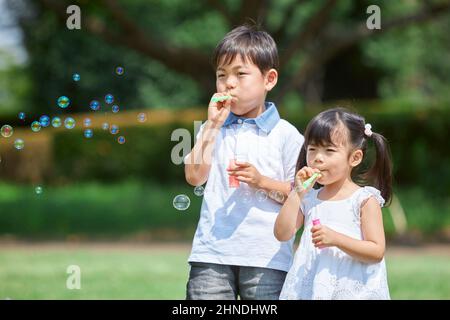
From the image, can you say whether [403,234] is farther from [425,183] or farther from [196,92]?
[196,92]

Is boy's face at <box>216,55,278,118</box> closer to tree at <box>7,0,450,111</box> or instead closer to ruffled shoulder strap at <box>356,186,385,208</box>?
ruffled shoulder strap at <box>356,186,385,208</box>

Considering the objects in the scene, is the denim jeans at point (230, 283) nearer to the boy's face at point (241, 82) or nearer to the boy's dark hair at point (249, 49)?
the boy's face at point (241, 82)

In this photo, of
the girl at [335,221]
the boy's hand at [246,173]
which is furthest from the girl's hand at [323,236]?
the boy's hand at [246,173]

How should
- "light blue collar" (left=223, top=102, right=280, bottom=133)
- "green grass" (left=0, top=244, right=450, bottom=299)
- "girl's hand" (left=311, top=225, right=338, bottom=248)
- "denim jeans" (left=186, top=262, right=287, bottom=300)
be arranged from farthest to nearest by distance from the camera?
"green grass" (left=0, top=244, right=450, bottom=299) < "light blue collar" (left=223, top=102, right=280, bottom=133) < "denim jeans" (left=186, top=262, right=287, bottom=300) < "girl's hand" (left=311, top=225, right=338, bottom=248)

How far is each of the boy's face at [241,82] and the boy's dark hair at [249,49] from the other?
0.02 metres

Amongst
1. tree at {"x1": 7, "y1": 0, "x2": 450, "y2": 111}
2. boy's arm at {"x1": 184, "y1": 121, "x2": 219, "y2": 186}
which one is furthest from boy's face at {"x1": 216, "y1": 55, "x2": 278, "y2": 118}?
tree at {"x1": 7, "y1": 0, "x2": 450, "y2": 111}

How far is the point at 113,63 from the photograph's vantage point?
21.0 meters

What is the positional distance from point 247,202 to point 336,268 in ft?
1.69

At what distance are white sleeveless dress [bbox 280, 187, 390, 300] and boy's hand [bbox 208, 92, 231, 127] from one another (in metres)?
0.54

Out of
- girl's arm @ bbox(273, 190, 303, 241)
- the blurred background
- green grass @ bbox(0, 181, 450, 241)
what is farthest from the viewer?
green grass @ bbox(0, 181, 450, 241)

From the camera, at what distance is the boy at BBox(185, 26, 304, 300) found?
3.62 m

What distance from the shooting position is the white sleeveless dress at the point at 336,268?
3.36 meters
